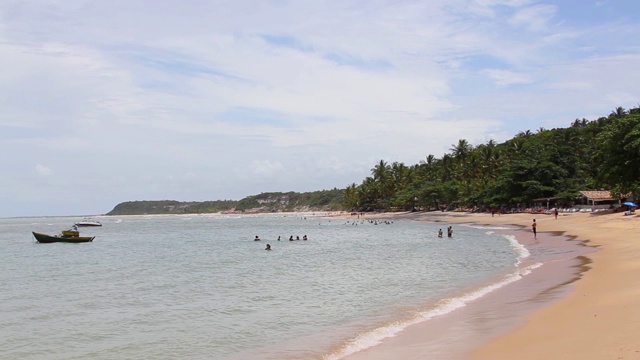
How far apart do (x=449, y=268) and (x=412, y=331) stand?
1408 cm

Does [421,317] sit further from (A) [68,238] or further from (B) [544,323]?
(A) [68,238]

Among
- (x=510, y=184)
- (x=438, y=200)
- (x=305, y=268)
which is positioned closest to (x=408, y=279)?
(x=305, y=268)

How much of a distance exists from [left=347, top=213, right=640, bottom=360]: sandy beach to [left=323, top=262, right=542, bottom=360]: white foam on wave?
0.31 m

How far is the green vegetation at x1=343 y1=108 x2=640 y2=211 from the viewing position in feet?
174

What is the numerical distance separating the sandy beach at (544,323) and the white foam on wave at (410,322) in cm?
31

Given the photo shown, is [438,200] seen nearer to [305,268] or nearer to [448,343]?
[305,268]

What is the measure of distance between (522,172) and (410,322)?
7504cm

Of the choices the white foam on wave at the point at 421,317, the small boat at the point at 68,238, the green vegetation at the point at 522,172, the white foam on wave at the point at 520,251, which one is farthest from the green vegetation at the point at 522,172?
the small boat at the point at 68,238

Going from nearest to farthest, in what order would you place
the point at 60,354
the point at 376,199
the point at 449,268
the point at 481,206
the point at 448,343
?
the point at 448,343
the point at 60,354
the point at 449,268
the point at 481,206
the point at 376,199

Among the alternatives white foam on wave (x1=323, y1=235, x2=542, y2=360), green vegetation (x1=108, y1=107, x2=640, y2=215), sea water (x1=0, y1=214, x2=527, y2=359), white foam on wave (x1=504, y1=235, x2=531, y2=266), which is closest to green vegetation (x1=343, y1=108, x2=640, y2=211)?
green vegetation (x1=108, y1=107, x2=640, y2=215)

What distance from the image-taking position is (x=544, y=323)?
11.8 metres

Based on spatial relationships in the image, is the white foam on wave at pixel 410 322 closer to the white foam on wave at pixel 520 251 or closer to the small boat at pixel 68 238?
the white foam on wave at pixel 520 251

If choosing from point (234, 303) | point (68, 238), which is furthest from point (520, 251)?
point (68, 238)

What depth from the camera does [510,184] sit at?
3346 inches
